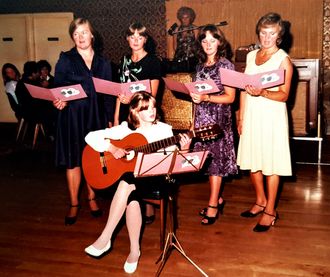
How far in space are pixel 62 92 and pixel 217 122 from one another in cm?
115

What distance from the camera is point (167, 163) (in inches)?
86.5

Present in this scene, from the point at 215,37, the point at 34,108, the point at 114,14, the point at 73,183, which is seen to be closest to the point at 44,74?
the point at 34,108

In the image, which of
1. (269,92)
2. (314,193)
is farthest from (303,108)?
(269,92)

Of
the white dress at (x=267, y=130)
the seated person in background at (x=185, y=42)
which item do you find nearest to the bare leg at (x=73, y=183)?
the white dress at (x=267, y=130)

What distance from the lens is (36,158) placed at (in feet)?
18.4

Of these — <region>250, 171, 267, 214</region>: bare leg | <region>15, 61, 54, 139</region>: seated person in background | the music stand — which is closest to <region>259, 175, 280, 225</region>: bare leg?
<region>250, 171, 267, 214</region>: bare leg

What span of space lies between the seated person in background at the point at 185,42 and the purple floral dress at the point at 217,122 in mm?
2485

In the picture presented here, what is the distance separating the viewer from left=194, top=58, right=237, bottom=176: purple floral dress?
3020mm

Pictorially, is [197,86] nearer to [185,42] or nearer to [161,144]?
[161,144]

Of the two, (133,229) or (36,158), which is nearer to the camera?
(133,229)

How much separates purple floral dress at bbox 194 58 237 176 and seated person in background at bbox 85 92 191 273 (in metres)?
0.44

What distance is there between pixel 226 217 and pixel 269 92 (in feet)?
3.69

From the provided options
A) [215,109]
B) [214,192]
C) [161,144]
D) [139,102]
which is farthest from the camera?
[214,192]

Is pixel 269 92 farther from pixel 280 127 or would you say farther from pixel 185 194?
pixel 185 194
